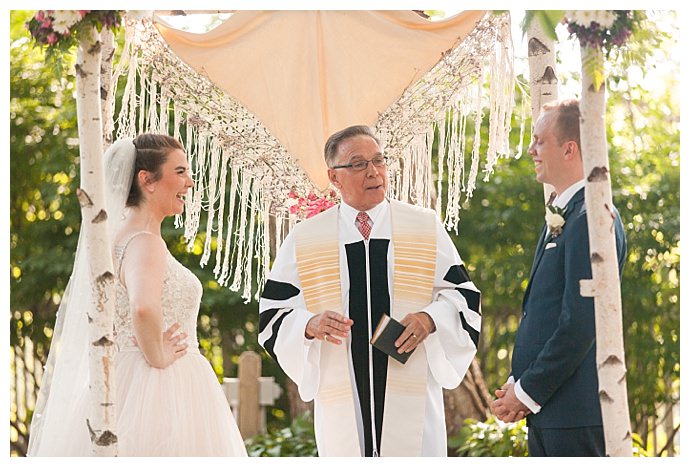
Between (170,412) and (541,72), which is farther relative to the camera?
(541,72)

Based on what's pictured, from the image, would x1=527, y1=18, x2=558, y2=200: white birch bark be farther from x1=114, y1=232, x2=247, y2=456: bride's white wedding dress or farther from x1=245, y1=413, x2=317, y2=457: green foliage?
x1=245, y1=413, x2=317, y2=457: green foliage

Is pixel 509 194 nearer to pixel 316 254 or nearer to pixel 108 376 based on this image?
pixel 316 254

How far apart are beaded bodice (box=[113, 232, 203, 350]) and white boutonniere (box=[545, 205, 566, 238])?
1153mm

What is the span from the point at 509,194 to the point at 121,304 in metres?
4.13

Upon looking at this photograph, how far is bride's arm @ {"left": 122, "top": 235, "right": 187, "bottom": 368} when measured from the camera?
10.1 feet

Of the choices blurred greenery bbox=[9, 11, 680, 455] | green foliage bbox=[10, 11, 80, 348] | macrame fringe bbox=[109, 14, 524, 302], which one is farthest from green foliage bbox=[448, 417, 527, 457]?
green foliage bbox=[10, 11, 80, 348]

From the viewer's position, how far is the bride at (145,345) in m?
3.10

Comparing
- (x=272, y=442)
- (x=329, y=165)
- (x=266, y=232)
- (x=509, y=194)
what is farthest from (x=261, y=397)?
(x=329, y=165)

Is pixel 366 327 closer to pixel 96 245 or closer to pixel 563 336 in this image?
pixel 563 336

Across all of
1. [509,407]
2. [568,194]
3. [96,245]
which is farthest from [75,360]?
[568,194]

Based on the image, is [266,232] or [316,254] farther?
[266,232]

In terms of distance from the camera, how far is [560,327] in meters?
2.92

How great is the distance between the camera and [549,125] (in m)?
3.10

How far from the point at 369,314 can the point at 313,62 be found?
1.26 m
